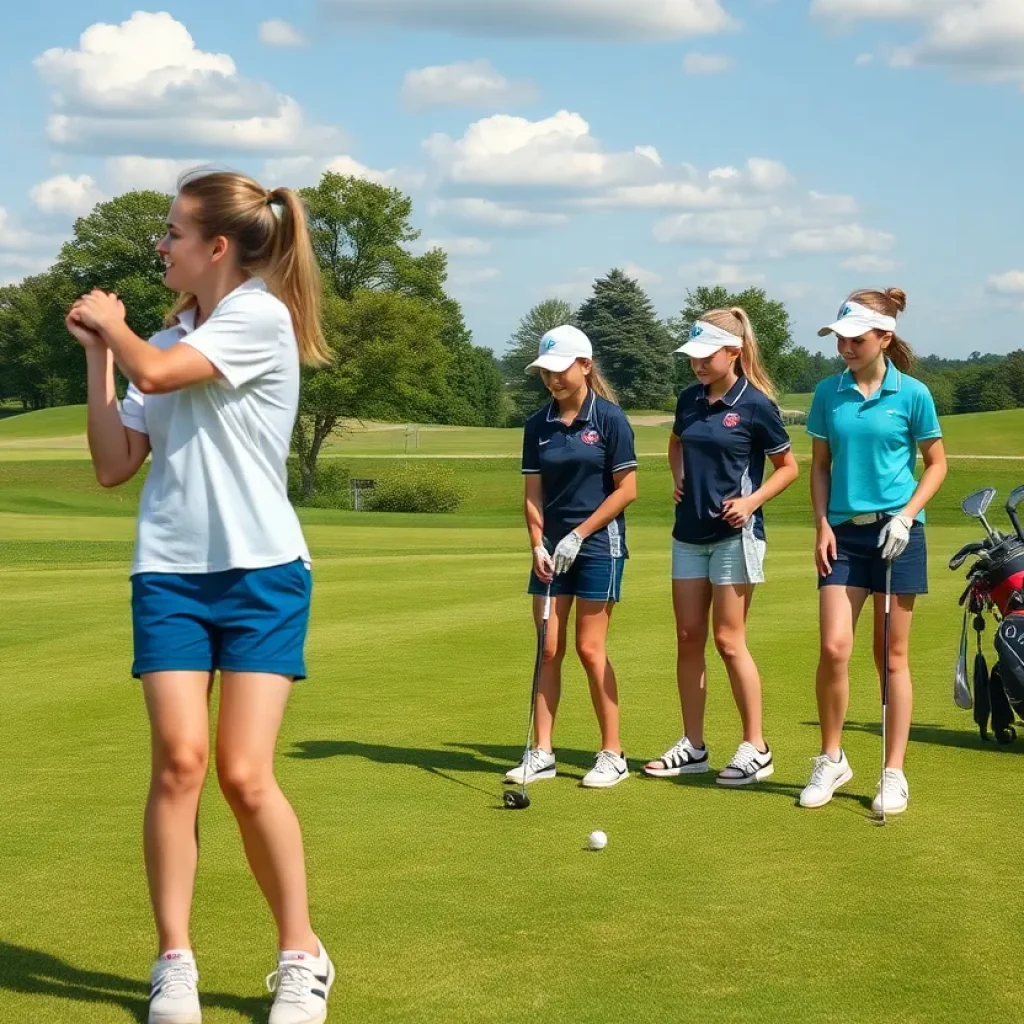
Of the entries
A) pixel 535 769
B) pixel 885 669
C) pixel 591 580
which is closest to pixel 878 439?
pixel 885 669

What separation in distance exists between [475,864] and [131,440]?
6.81ft

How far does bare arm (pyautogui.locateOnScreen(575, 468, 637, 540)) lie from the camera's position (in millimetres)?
7012

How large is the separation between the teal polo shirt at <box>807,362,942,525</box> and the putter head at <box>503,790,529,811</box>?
176 cm

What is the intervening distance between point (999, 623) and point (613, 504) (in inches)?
81.2

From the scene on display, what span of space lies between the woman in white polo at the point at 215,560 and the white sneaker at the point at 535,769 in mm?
2785

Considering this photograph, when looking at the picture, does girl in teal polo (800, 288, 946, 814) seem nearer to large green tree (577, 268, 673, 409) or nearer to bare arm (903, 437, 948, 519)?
bare arm (903, 437, 948, 519)

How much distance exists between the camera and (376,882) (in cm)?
526

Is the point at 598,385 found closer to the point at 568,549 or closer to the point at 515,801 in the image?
the point at 568,549

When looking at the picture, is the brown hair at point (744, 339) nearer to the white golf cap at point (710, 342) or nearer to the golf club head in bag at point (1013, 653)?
the white golf cap at point (710, 342)

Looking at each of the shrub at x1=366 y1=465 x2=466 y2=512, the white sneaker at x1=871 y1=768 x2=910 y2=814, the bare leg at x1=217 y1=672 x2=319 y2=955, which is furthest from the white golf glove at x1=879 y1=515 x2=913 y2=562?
the shrub at x1=366 y1=465 x2=466 y2=512

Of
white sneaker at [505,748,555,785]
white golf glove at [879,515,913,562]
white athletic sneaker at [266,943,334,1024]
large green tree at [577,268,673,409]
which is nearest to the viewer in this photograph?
white athletic sneaker at [266,943,334,1024]

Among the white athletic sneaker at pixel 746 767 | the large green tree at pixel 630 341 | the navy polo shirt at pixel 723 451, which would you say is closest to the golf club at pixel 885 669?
the white athletic sneaker at pixel 746 767

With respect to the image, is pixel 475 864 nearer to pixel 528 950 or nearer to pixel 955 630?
pixel 528 950

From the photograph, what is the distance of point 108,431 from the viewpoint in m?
4.14
